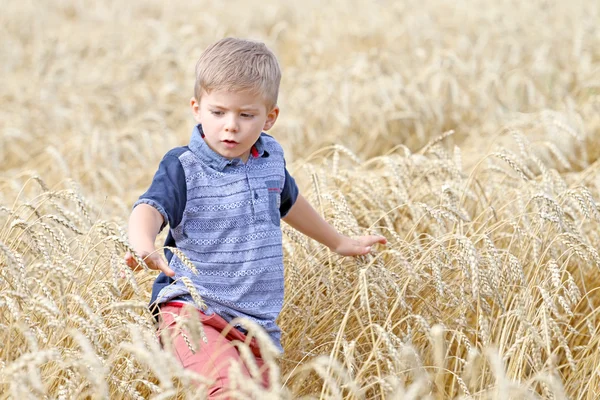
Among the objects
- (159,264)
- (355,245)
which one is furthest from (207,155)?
(355,245)

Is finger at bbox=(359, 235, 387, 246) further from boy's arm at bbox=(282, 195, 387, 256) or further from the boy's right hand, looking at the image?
the boy's right hand

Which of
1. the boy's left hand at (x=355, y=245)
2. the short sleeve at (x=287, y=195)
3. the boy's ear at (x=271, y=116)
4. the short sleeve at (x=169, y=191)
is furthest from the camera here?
the boy's left hand at (x=355, y=245)

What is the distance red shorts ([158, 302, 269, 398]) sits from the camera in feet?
6.71

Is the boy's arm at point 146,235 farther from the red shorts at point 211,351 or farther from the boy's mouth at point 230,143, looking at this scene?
the boy's mouth at point 230,143

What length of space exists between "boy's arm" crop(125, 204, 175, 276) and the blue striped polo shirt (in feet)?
0.30

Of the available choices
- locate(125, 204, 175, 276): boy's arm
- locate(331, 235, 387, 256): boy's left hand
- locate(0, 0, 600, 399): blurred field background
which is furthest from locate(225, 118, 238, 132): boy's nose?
locate(331, 235, 387, 256): boy's left hand

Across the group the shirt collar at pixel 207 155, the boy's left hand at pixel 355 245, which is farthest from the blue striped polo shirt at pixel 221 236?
the boy's left hand at pixel 355 245

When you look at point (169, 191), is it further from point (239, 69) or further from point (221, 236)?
point (239, 69)

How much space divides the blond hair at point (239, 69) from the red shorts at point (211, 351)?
575 millimetres

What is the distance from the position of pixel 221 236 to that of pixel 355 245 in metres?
0.56

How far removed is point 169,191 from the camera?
86.7 inches

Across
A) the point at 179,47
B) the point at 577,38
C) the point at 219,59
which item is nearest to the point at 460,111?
the point at 577,38

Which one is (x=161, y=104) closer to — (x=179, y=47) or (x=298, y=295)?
(x=179, y=47)

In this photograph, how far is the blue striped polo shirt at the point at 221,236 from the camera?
7.47ft
